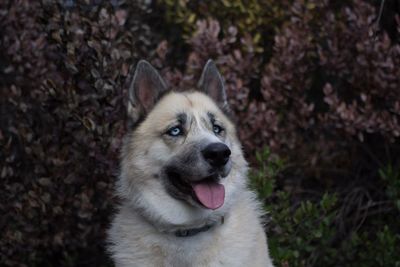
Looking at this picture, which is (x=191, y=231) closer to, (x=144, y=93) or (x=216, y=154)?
(x=216, y=154)

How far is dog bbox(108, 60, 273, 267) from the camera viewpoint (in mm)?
3941

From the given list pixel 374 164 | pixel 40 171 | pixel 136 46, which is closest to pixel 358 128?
pixel 374 164

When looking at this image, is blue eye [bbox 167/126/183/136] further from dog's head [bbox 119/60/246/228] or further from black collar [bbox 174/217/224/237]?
black collar [bbox 174/217/224/237]

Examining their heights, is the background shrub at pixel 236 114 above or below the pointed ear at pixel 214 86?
below

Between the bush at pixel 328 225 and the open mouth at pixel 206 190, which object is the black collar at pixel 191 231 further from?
the bush at pixel 328 225

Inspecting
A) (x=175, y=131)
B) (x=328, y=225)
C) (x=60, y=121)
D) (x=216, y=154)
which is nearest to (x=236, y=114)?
(x=328, y=225)

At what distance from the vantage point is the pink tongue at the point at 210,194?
12.7ft

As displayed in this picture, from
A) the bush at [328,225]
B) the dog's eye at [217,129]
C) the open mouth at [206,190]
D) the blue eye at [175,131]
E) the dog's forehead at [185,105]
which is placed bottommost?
the bush at [328,225]

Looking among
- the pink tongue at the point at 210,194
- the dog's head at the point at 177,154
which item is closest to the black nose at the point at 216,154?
the dog's head at the point at 177,154

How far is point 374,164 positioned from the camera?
6.39m

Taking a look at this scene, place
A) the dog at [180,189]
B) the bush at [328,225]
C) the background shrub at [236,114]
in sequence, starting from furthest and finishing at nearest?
1. the bush at [328,225]
2. the background shrub at [236,114]
3. the dog at [180,189]

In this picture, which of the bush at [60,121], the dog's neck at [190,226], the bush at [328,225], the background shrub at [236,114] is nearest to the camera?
the dog's neck at [190,226]

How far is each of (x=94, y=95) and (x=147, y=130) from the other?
831 mm

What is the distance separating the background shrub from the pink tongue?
1.19 meters
